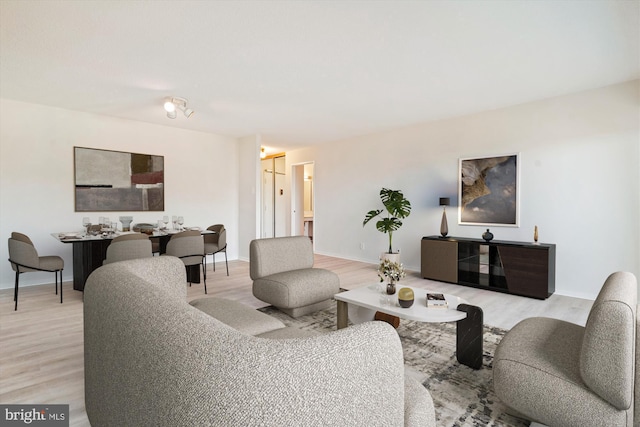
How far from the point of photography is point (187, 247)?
13.8 feet

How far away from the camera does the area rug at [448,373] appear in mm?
1844

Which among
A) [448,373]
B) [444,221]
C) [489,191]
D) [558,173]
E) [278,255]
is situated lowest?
[448,373]

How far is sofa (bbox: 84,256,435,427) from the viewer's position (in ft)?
2.17

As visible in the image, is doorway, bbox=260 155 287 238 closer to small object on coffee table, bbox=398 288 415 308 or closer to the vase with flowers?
the vase with flowers

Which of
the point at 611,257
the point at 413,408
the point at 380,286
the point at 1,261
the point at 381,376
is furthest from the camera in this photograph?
the point at 1,261

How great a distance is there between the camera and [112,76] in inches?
141

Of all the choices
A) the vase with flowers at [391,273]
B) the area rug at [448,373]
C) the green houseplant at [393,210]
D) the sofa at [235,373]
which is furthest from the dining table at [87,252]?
the green houseplant at [393,210]

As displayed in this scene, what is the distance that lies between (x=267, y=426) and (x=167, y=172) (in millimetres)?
6081

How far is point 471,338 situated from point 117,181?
18.1 feet

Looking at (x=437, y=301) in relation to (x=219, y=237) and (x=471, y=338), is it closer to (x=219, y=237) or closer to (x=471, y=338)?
(x=471, y=338)

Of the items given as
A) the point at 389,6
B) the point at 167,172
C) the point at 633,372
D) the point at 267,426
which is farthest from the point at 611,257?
the point at 167,172

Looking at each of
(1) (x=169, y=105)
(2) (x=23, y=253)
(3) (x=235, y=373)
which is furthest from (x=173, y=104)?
(3) (x=235, y=373)

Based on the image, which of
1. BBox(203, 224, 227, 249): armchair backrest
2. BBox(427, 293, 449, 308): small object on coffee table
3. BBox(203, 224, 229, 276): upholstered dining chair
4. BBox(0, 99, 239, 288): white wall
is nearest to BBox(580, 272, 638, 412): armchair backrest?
BBox(427, 293, 449, 308): small object on coffee table

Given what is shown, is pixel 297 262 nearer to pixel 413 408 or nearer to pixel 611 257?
pixel 413 408
